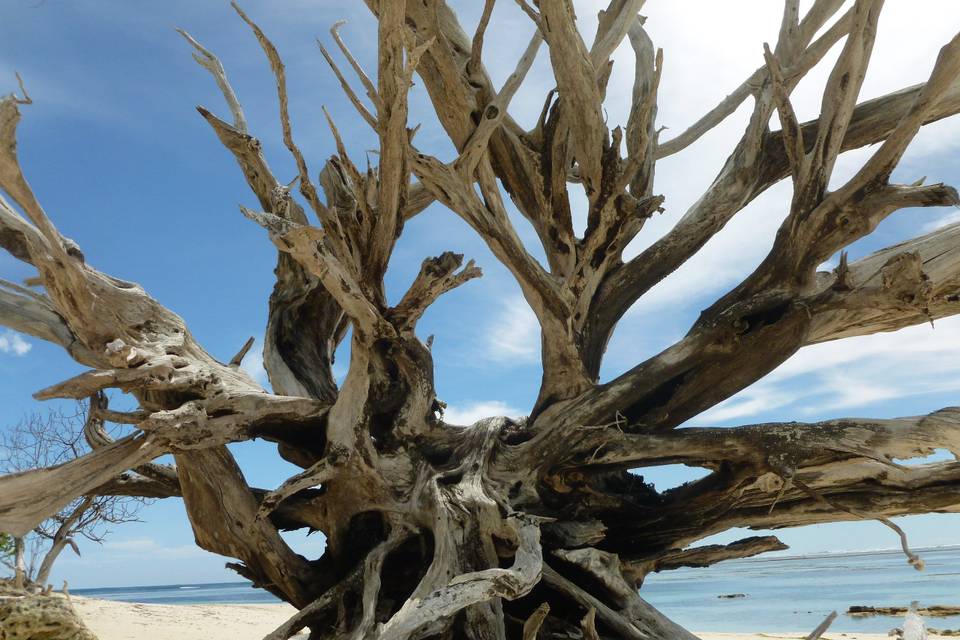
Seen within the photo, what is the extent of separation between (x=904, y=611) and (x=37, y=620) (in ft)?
44.5

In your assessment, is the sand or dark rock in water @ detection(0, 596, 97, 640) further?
the sand

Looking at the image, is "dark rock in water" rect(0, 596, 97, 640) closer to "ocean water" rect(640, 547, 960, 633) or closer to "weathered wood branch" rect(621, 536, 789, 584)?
"weathered wood branch" rect(621, 536, 789, 584)

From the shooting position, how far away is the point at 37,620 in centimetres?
517

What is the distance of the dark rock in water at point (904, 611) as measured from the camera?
11.9 metres

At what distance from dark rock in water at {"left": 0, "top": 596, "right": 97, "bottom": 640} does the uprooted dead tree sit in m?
1.12

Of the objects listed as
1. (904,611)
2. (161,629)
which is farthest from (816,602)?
(161,629)

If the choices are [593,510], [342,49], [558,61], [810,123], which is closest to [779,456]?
[593,510]

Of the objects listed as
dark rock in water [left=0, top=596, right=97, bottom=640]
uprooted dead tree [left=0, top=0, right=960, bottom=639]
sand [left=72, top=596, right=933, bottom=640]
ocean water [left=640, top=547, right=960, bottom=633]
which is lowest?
ocean water [left=640, top=547, right=960, bottom=633]

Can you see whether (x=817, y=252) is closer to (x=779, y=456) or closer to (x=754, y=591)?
(x=779, y=456)

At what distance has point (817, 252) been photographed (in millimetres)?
4363

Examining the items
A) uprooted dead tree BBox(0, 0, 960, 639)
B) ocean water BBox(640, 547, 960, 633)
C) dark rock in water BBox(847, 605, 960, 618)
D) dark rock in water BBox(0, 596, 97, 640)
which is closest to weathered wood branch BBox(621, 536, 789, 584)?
uprooted dead tree BBox(0, 0, 960, 639)

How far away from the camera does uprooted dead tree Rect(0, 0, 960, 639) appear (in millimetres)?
3977

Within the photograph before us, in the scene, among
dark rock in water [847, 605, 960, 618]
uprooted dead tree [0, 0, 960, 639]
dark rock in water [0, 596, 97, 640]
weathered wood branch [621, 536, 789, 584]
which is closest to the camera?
uprooted dead tree [0, 0, 960, 639]

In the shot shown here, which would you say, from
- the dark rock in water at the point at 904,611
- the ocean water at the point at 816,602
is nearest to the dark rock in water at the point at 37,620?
the ocean water at the point at 816,602
